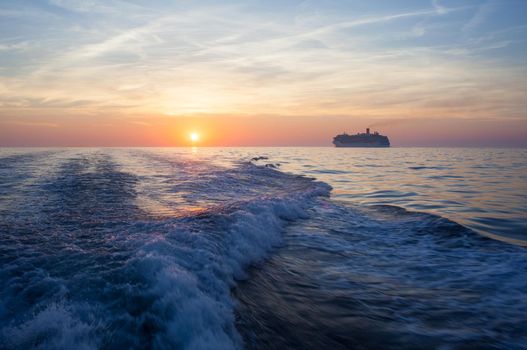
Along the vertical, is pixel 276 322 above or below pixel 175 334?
below

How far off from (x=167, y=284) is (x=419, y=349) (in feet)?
11.8

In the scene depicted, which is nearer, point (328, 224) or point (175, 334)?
point (175, 334)

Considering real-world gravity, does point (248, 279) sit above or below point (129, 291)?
below

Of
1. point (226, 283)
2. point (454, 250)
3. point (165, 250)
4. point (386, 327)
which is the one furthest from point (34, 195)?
point (454, 250)

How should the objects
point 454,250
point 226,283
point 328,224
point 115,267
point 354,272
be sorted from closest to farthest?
point 115,267, point 226,283, point 354,272, point 454,250, point 328,224

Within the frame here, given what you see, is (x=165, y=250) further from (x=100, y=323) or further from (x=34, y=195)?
(x=34, y=195)

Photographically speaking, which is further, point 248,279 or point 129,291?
point 248,279

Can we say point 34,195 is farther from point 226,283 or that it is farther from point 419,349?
point 419,349

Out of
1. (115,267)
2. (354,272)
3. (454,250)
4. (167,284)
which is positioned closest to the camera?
(167,284)

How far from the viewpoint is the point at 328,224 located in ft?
38.9

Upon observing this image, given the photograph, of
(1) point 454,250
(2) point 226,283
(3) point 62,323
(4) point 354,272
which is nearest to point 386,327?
(4) point 354,272

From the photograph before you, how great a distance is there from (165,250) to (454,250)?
24.4ft

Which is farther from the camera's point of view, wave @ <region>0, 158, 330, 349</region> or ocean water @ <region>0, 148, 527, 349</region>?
ocean water @ <region>0, 148, 527, 349</region>

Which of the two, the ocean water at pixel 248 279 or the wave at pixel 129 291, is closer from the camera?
the wave at pixel 129 291
